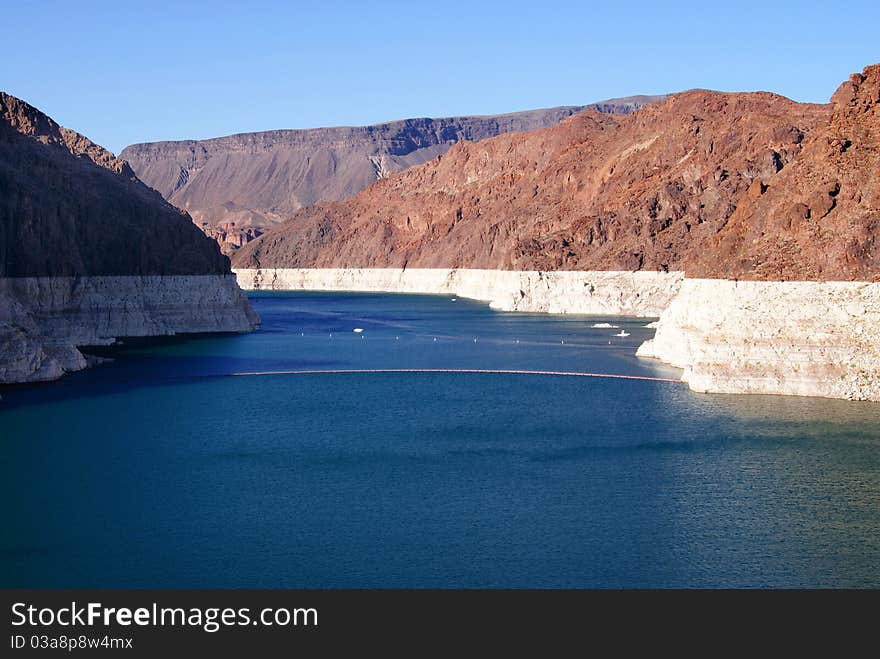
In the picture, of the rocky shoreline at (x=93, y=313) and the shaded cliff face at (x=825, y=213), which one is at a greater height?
the shaded cliff face at (x=825, y=213)

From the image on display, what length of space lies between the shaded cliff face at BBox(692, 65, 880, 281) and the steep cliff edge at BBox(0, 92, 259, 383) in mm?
44166

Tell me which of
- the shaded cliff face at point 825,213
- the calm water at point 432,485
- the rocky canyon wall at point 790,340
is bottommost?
the calm water at point 432,485

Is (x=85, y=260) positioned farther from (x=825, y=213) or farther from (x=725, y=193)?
(x=725, y=193)

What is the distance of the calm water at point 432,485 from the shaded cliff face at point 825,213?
728cm

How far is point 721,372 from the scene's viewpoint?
190ft

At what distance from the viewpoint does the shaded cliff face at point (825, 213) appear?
56.1 meters

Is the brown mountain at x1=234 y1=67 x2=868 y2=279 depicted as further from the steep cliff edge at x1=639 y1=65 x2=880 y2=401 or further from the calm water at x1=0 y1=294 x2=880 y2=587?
the calm water at x1=0 y1=294 x2=880 y2=587

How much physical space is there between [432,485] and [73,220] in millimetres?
66859

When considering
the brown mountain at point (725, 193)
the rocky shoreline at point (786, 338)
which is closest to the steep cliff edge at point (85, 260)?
the rocky shoreline at point (786, 338)

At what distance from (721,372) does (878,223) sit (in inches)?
432

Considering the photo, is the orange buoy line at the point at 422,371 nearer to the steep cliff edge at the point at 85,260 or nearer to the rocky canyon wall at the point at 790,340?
the steep cliff edge at the point at 85,260

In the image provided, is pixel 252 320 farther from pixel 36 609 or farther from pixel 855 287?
pixel 36 609

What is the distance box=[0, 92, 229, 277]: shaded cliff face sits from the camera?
88.8m

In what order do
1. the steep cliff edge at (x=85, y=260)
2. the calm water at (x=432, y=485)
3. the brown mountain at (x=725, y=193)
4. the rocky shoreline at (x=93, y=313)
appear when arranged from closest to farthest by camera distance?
the calm water at (x=432, y=485) → the brown mountain at (x=725, y=193) → the rocky shoreline at (x=93, y=313) → the steep cliff edge at (x=85, y=260)
